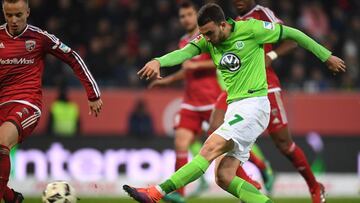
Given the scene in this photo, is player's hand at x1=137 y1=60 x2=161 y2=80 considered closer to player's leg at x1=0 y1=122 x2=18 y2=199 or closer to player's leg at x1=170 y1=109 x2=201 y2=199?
player's leg at x1=0 y1=122 x2=18 y2=199

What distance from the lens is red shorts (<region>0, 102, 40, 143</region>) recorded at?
8.12 meters

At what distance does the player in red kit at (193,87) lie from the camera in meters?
10.7

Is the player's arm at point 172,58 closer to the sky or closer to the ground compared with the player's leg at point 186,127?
closer to the ground

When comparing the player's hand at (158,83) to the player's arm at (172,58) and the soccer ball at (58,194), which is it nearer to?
the player's arm at (172,58)

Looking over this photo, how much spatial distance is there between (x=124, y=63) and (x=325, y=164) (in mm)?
4974

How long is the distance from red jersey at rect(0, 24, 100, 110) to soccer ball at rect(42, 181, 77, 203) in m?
0.84

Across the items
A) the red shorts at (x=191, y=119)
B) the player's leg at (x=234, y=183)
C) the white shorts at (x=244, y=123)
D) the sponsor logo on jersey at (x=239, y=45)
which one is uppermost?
the red shorts at (x=191, y=119)

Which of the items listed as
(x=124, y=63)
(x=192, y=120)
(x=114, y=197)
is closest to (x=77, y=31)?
(x=124, y=63)

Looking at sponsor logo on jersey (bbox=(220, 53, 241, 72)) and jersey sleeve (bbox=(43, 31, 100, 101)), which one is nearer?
sponsor logo on jersey (bbox=(220, 53, 241, 72))

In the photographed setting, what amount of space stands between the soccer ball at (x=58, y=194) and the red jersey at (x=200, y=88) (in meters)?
3.02

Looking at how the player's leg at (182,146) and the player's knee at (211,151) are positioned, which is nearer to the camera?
the player's knee at (211,151)

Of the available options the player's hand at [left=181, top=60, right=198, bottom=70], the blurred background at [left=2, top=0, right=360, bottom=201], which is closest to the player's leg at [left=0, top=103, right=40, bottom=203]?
the player's hand at [left=181, top=60, right=198, bottom=70]

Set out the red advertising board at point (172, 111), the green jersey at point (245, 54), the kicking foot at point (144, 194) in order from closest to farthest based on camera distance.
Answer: the kicking foot at point (144, 194) < the green jersey at point (245, 54) < the red advertising board at point (172, 111)

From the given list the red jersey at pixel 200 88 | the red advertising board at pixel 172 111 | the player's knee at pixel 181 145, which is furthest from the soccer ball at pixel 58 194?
the red advertising board at pixel 172 111
